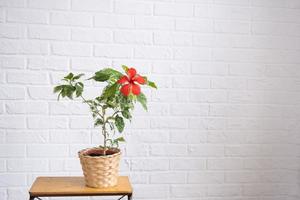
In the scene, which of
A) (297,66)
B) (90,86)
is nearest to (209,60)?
(297,66)

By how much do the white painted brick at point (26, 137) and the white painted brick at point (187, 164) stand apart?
0.68 m

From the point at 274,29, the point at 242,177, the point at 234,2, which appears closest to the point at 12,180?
the point at 242,177

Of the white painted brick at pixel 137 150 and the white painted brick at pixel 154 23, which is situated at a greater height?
the white painted brick at pixel 154 23

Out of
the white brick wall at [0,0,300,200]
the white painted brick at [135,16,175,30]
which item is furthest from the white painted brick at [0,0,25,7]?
the white painted brick at [135,16,175,30]

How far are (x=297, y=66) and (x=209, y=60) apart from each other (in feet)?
1.67

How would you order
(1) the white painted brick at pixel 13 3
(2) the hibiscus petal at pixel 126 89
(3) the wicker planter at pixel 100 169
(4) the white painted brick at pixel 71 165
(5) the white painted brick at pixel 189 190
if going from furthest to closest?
1. (5) the white painted brick at pixel 189 190
2. (4) the white painted brick at pixel 71 165
3. (1) the white painted brick at pixel 13 3
4. (3) the wicker planter at pixel 100 169
5. (2) the hibiscus petal at pixel 126 89

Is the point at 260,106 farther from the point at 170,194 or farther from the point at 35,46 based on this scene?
the point at 35,46

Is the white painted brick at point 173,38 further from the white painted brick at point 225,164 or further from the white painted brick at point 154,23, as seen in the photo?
the white painted brick at point 225,164

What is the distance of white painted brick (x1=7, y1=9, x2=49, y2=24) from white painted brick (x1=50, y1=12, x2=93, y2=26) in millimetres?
40

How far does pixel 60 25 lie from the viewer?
1.85 metres

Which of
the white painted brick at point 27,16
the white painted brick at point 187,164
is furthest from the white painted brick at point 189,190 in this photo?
the white painted brick at point 27,16

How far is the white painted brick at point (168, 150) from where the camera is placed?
1963 mm

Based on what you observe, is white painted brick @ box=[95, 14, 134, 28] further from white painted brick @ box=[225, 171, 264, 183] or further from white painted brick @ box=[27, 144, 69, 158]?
white painted brick @ box=[225, 171, 264, 183]

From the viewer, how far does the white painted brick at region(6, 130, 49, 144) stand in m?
1.84
